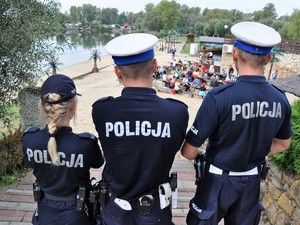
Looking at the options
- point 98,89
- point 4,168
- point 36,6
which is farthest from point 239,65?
point 98,89

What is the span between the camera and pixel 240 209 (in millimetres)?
2307

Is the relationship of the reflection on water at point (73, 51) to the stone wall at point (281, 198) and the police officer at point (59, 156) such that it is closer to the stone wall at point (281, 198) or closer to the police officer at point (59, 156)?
the police officer at point (59, 156)

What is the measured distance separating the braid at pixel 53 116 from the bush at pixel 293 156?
8.31 feet

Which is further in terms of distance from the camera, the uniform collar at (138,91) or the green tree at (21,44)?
the green tree at (21,44)

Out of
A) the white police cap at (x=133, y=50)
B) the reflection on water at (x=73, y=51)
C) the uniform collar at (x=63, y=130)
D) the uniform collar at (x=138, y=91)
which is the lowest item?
the reflection on water at (x=73, y=51)

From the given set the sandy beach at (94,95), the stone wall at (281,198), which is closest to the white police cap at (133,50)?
the stone wall at (281,198)

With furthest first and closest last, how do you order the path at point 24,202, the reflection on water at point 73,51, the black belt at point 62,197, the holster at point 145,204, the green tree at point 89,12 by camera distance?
the green tree at point 89,12
the reflection on water at point 73,51
the path at point 24,202
the black belt at point 62,197
the holster at point 145,204

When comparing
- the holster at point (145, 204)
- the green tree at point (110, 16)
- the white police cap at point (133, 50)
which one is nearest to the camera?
the white police cap at point (133, 50)

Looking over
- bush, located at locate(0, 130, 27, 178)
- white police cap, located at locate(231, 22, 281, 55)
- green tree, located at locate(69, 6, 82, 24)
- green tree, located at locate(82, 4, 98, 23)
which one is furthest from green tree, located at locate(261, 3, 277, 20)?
white police cap, located at locate(231, 22, 281, 55)

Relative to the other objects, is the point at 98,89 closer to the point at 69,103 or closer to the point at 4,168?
the point at 4,168

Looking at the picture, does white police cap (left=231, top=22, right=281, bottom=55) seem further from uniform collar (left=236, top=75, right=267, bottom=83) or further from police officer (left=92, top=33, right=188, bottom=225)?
police officer (left=92, top=33, right=188, bottom=225)

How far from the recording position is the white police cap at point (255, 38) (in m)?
2.05

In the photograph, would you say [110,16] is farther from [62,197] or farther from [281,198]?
[62,197]

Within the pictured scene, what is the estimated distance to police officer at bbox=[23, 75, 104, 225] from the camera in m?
2.06
